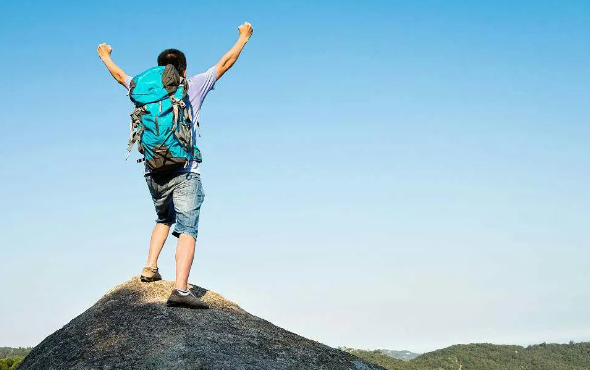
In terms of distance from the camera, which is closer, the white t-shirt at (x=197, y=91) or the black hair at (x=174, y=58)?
the white t-shirt at (x=197, y=91)

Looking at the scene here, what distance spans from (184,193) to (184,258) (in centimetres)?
94

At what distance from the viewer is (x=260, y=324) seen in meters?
9.41

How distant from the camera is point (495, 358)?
52406mm

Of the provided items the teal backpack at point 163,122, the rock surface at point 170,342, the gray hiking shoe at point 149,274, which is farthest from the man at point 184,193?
the gray hiking shoe at point 149,274

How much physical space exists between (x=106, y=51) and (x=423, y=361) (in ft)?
140

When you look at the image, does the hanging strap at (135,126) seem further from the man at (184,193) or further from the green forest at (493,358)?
the green forest at (493,358)

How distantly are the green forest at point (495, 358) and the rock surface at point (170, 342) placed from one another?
3290 cm

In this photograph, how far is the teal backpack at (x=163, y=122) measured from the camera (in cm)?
858

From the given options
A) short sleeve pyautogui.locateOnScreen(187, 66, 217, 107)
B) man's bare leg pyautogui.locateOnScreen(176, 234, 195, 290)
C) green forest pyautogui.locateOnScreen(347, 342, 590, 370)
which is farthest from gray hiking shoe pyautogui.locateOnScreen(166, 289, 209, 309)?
green forest pyautogui.locateOnScreen(347, 342, 590, 370)

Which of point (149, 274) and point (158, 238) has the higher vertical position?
point (158, 238)

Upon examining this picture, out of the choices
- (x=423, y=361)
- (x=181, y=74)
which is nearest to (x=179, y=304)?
(x=181, y=74)

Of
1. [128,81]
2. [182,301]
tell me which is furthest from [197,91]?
[182,301]

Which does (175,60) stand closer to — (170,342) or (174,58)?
(174,58)

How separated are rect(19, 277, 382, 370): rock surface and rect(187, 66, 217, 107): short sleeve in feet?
10.2
